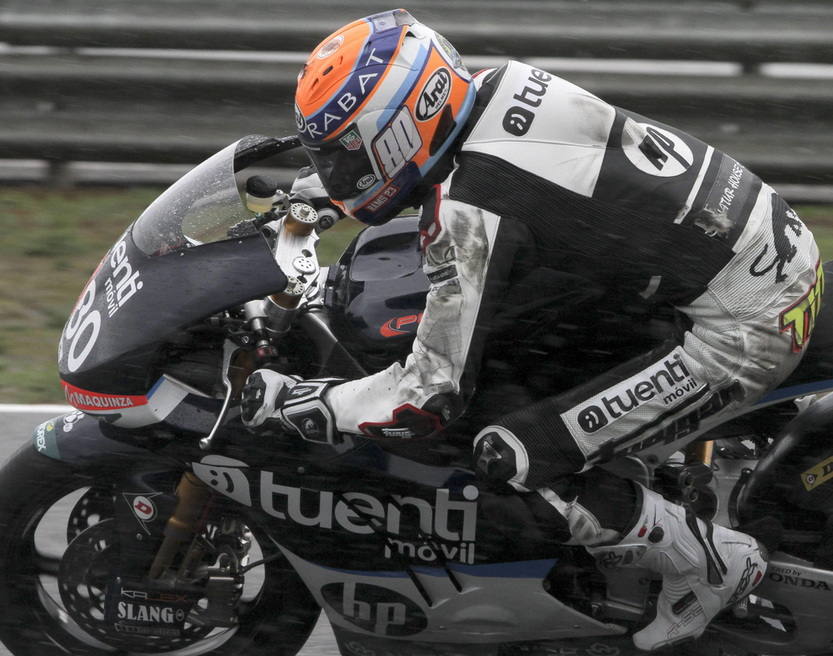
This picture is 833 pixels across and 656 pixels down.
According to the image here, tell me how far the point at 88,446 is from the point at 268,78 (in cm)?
384

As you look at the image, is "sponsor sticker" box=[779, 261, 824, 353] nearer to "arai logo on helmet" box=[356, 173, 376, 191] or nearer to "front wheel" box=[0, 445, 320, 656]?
"arai logo on helmet" box=[356, 173, 376, 191]

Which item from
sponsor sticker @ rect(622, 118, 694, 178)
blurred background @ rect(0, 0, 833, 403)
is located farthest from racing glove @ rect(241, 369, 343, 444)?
blurred background @ rect(0, 0, 833, 403)

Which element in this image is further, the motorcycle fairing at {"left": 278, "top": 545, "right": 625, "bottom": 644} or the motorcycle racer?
the motorcycle fairing at {"left": 278, "top": 545, "right": 625, "bottom": 644}

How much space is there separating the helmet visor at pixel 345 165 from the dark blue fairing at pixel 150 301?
0.72 feet

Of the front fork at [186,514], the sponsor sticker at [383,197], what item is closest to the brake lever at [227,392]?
the front fork at [186,514]

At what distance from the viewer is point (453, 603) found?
11.3ft

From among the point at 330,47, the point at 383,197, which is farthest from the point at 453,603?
the point at 330,47

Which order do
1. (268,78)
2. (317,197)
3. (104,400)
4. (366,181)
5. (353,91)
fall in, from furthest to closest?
(268,78)
(317,197)
(104,400)
(366,181)
(353,91)

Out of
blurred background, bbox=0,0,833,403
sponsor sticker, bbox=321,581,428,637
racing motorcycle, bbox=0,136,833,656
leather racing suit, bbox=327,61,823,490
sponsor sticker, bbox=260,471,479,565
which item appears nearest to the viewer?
leather racing suit, bbox=327,61,823,490

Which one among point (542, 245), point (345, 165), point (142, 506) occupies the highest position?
point (345, 165)

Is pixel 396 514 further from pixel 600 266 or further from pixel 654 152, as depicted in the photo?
pixel 654 152

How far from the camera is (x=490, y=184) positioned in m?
3.02

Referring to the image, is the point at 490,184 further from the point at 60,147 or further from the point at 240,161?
the point at 60,147

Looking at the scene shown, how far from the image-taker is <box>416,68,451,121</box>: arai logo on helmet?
3.06m
